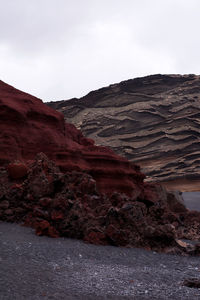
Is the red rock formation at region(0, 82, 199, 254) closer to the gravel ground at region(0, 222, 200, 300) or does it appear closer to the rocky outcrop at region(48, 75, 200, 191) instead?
the gravel ground at region(0, 222, 200, 300)

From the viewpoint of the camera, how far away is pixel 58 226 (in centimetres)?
709

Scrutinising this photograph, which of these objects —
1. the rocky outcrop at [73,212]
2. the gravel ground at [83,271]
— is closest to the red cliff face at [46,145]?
the rocky outcrop at [73,212]

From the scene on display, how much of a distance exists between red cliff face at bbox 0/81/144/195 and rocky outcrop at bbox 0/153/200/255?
1.54 m

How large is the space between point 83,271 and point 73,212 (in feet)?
Answer: 8.17

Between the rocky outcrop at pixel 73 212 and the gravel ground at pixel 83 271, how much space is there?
1.15ft

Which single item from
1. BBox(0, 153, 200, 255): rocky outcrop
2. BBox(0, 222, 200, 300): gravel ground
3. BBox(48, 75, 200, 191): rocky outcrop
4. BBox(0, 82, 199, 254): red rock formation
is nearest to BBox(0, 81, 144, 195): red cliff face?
BBox(0, 82, 199, 254): red rock formation

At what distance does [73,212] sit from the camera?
7.21 m

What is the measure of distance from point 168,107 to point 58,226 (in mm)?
32109

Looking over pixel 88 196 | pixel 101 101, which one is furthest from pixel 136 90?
pixel 88 196

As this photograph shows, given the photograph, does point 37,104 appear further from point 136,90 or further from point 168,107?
point 136,90

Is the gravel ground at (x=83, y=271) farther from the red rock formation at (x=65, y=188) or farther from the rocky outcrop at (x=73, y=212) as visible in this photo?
the red rock formation at (x=65, y=188)

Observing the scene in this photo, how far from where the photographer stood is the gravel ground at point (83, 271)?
155 inches

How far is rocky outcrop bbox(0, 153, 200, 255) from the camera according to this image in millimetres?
6992

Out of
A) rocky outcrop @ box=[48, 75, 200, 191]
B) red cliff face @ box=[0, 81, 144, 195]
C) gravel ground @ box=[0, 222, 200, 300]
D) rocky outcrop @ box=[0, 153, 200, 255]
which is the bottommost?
gravel ground @ box=[0, 222, 200, 300]
